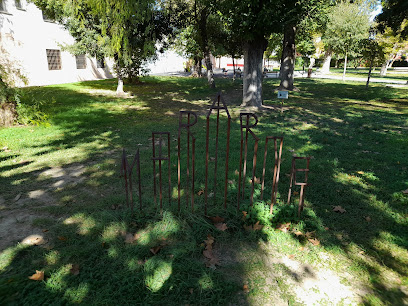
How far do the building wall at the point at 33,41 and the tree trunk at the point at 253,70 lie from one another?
12.0 meters

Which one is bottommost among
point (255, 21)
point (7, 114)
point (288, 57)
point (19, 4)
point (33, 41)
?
point (7, 114)

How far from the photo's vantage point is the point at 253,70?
37.9ft

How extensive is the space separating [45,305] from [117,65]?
44.2ft

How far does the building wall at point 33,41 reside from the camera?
1709 centimetres

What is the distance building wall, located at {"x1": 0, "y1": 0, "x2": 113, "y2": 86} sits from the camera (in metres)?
17.1

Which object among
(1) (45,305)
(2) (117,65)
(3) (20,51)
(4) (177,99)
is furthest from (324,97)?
(3) (20,51)

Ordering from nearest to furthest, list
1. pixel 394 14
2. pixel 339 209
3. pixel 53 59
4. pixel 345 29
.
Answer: pixel 339 209 < pixel 394 14 < pixel 53 59 < pixel 345 29

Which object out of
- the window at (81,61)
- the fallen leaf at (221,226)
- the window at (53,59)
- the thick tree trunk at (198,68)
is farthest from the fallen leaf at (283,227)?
the thick tree trunk at (198,68)

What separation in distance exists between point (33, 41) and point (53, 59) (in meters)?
1.85

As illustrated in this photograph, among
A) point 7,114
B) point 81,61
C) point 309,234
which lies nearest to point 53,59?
point 81,61

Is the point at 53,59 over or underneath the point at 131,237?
over

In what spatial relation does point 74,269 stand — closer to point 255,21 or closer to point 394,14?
point 255,21

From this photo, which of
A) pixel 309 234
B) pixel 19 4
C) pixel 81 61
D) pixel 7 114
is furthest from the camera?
pixel 81 61

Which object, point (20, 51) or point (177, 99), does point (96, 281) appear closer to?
point (177, 99)
